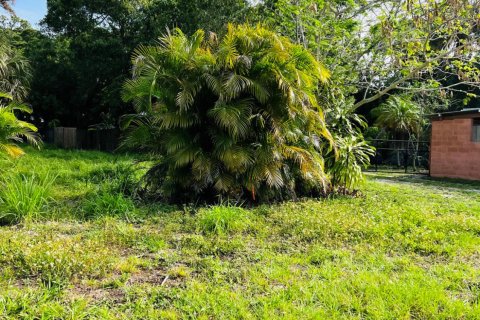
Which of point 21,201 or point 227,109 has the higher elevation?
point 227,109

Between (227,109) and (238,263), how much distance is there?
2591mm

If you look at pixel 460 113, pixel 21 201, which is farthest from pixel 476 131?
pixel 21 201

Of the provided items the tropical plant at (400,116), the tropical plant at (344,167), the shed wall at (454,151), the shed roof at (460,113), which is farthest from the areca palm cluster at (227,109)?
the tropical plant at (400,116)

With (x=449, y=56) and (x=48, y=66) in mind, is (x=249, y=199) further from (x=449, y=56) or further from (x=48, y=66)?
(x=48, y=66)

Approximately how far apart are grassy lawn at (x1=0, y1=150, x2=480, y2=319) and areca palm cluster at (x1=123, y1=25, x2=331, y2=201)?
577 millimetres

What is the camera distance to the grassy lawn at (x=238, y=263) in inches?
104

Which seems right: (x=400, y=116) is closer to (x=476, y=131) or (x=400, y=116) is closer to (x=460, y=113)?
(x=460, y=113)

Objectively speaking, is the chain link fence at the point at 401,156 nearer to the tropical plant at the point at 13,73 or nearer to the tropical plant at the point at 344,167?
the tropical plant at the point at 344,167

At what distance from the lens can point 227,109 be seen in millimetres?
5496

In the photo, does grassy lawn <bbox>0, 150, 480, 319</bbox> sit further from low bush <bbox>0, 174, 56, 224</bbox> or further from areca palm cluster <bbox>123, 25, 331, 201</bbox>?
areca palm cluster <bbox>123, 25, 331, 201</bbox>

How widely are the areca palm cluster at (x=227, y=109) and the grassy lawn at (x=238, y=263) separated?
0.58 metres

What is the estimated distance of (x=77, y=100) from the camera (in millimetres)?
19922

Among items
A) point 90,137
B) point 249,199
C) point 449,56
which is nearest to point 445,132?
point 449,56

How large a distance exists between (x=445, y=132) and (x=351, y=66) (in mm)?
5566
